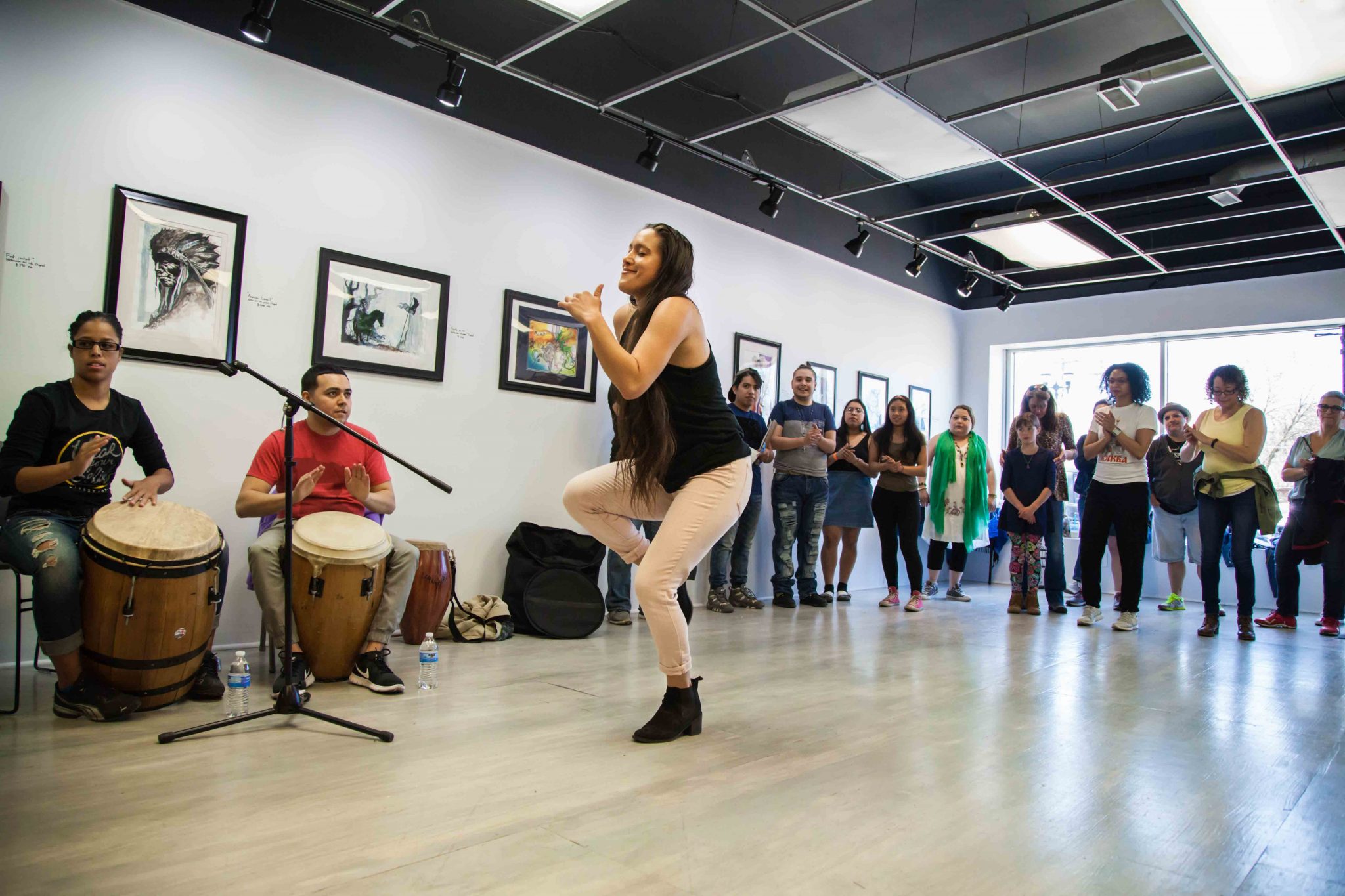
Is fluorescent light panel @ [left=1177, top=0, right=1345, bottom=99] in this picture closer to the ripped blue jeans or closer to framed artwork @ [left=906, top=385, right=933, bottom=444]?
framed artwork @ [left=906, top=385, right=933, bottom=444]

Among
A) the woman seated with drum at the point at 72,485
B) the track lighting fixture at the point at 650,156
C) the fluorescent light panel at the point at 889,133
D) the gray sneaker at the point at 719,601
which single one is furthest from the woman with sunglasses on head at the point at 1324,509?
the woman seated with drum at the point at 72,485

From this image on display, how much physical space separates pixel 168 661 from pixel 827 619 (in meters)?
3.93

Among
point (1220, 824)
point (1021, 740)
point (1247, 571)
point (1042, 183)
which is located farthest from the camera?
point (1042, 183)

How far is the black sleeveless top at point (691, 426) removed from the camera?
258 centimetres

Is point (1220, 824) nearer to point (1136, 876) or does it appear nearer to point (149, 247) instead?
point (1136, 876)

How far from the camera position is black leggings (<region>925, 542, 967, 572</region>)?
723cm

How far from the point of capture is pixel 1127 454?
5.16 m

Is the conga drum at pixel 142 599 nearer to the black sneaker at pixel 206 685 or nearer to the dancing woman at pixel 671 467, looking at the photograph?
the black sneaker at pixel 206 685

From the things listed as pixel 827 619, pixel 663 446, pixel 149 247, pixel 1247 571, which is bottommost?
pixel 827 619

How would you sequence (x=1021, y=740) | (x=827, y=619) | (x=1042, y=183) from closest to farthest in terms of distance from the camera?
(x=1021, y=740), (x=827, y=619), (x=1042, y=183)

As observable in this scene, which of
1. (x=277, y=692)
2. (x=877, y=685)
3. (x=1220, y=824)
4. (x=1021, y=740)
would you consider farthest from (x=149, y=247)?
(x=1220, y=824)

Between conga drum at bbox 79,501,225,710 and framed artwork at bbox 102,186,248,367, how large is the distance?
1263 millimetres

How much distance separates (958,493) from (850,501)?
3.19 ft

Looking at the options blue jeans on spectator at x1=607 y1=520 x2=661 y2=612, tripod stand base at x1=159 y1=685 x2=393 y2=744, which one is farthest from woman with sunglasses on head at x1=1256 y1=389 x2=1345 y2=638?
tripod stand base at x1=159 y1=685 x2=393 y2=744
